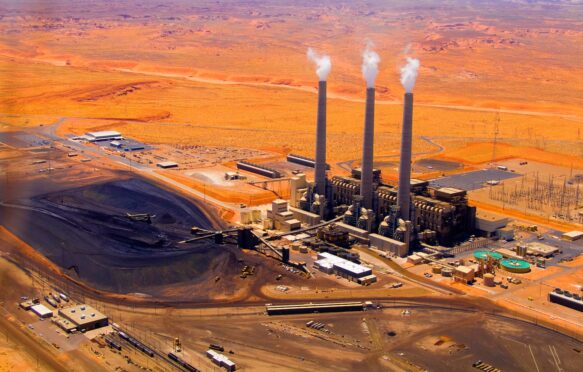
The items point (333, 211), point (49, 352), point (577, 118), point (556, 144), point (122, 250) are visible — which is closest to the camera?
point (49, 352)

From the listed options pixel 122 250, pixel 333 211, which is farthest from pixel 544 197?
pixel 122 250

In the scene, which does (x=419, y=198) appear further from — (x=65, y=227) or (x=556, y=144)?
(x=556, y=144)

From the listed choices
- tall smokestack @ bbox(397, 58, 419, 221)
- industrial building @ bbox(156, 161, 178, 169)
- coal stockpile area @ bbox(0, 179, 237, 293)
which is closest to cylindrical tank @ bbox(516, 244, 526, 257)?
tall smokestack @ bbox(397, 58, 419, 221)

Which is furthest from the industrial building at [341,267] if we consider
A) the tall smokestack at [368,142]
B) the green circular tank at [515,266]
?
the green circular tank at [515,266]

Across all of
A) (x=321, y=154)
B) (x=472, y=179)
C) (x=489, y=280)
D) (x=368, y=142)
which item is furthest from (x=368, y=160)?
(x=472, y=179)

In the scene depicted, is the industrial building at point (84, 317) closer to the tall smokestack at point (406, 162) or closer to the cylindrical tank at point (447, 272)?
the cylindrical tank at point (447, 272)

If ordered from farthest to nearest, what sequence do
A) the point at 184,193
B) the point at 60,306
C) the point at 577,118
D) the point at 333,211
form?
the point at 577,118, the point at 184,193, the point at 333,211, the point at 60,306

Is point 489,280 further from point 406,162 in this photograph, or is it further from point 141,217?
point 141,217

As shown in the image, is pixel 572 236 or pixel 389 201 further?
pixel 572 236
